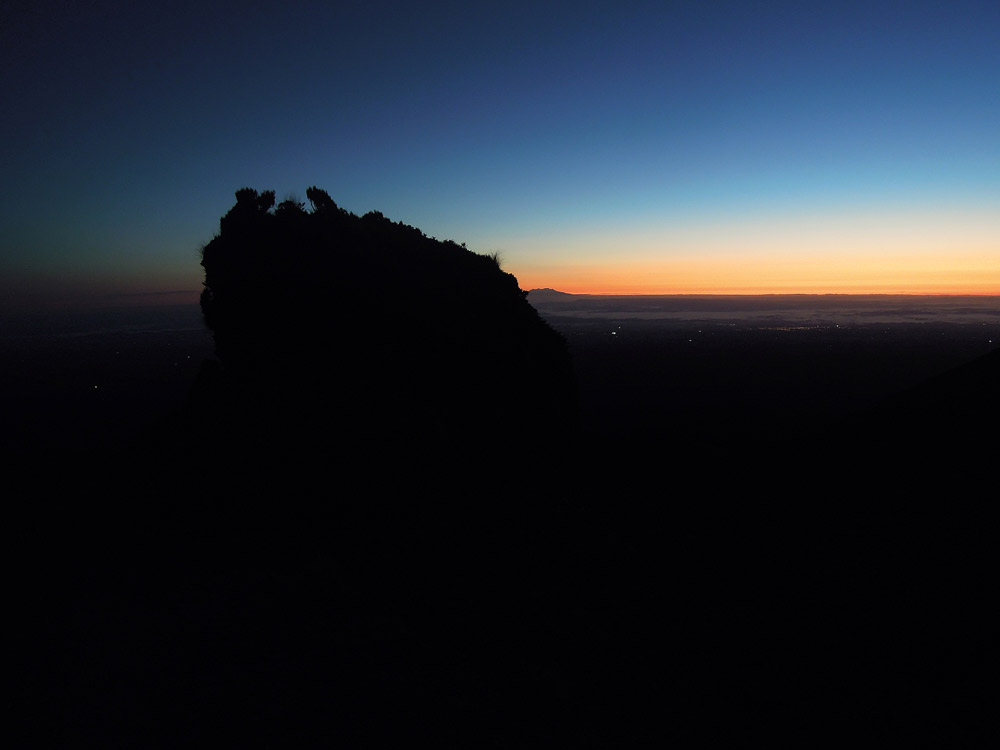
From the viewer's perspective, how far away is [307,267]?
44.2 feet

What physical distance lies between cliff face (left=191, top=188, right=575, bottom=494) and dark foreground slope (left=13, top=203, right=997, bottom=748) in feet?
0.26

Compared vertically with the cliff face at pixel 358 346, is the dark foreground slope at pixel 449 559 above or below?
below

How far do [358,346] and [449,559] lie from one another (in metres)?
5.84

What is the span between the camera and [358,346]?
41.6 feet

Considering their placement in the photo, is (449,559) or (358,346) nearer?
(449,559)

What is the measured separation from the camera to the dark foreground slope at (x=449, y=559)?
272 inches

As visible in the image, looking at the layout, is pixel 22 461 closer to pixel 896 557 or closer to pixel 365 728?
pixel 365 728

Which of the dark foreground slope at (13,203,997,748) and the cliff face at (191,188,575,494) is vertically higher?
the cliff face at (191,188,575,494)

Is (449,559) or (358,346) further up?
(358,346)

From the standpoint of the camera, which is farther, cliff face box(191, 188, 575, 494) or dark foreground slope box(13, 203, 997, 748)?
cliff face box(191, 188, 575, 494)

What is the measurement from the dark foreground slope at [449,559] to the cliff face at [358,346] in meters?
0.08

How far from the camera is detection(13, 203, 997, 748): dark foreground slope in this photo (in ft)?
22.7

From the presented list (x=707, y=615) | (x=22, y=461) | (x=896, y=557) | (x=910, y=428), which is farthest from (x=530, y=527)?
(x=22, y=461)

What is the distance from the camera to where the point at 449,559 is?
10.8m
